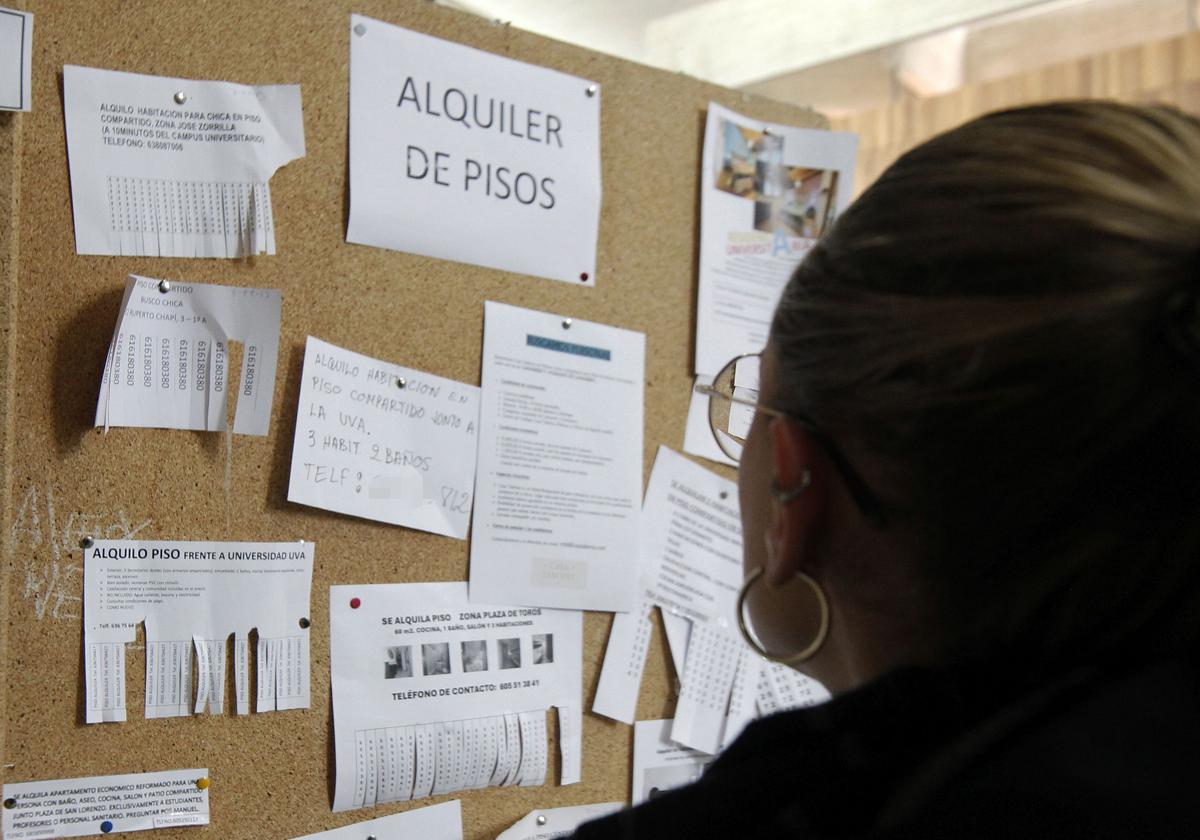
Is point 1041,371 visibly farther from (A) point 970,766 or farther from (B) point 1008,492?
(A) point 970,766

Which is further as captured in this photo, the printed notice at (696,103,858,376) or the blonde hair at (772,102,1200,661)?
the printed notice at (696,103,858,376)

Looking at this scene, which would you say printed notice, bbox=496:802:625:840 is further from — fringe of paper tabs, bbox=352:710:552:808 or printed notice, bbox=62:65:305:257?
printed notice, bbox=62:65:305:257

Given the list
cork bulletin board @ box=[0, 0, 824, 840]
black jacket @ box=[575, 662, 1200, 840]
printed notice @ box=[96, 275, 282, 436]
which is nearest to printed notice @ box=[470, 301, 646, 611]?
cork bulletin board @ box=[0, 0, 824, 840]

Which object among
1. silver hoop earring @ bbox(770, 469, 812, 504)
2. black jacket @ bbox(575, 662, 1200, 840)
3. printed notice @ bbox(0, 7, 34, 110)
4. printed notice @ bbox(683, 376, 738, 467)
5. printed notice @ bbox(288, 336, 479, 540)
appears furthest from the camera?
printed notice @ bbox(683, 376, 738, 467)

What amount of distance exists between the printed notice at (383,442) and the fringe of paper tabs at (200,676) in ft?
0.44

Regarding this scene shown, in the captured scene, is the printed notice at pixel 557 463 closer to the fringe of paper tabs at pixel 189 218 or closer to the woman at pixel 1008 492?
the fringe of paper tabs at pixel 189 218

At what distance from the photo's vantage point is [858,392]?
0.57m

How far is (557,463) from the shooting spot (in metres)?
1.09

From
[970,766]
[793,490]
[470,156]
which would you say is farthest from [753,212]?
[970,766]

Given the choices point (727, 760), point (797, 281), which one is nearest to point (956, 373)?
point (797, 281)

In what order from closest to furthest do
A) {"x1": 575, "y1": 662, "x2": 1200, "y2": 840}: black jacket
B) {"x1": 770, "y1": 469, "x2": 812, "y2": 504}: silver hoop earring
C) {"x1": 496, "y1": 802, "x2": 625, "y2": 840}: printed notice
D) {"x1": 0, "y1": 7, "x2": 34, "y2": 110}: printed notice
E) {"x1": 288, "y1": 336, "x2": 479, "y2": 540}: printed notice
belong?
{"x1": 575, "y1": 662, "x2": 1200, "y2": 840}: black jacket
{"x1": 770, "y1": 469, "x2": 812, "y2": 504}: silver hoop earring
{"x1": 0, "y1": 7, "x2": 34, "y2": 110}: printed notice
{"x1": 288, "y1": 336, "x2": 479, "y2": 540}: printed notice
{"x1": 496, "y1": 802, "x2": 625, "y2": 840}: printed notice

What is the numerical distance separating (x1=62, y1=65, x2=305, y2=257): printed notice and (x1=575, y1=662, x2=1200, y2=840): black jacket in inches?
24.0

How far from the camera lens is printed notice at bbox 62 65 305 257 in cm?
86

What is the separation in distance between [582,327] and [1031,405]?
67cm
